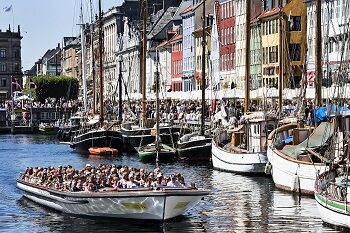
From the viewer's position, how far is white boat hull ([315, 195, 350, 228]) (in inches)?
1710

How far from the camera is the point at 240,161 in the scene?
71.8m

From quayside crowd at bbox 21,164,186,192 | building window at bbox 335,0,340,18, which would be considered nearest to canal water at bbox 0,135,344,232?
quayside crowd at bbox 21,164,186,192

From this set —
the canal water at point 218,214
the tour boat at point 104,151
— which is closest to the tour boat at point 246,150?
the canal water at point 218,214

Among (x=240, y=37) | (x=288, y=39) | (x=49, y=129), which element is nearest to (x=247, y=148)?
(x=288, y=39)

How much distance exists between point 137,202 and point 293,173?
12329mm

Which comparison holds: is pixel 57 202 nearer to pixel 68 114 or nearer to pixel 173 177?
pixel 173 177

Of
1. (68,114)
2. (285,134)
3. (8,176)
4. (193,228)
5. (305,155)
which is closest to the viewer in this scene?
(193,228)

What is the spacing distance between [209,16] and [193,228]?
3965 inches

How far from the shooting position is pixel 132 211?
161 ft

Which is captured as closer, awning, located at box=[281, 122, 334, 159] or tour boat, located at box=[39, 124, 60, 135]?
Result: awning, located at box=[281, 122, 334, 159]

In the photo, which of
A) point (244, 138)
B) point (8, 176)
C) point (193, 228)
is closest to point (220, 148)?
point (244, 138)

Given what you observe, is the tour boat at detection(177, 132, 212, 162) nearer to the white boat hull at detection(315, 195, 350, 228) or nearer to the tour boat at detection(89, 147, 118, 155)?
the tour boat at detection(89, 147, 118, 155)

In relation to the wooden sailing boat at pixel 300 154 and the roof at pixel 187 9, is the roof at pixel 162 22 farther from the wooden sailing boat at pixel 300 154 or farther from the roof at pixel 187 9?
the wooden sailing boat at pixel 300 154

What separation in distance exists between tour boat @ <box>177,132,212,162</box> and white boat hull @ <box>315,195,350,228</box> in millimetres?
39567
